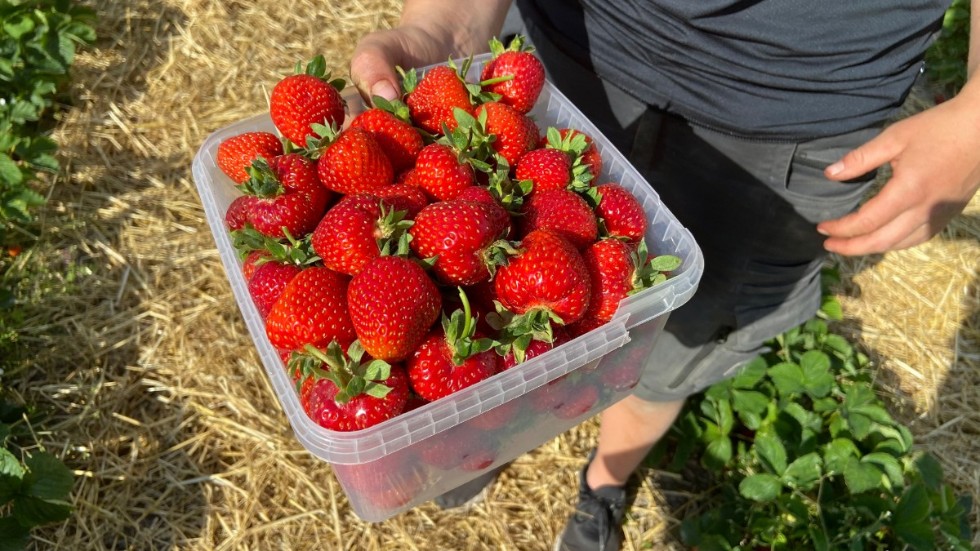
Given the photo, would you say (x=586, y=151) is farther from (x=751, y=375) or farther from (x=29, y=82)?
(x=29, y=82)

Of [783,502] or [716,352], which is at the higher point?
[716,352]

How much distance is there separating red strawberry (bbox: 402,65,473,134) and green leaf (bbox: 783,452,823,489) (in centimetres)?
113

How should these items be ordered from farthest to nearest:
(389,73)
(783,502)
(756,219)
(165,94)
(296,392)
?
1. (165,94)
2. (783,502)
3. (756,219)
4. (389,73)
5. (296,392)

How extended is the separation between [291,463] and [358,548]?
0.27 meters

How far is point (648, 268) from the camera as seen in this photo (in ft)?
3.15

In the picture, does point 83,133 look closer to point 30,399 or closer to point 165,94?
point 165,94

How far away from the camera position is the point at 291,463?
70.9 inches

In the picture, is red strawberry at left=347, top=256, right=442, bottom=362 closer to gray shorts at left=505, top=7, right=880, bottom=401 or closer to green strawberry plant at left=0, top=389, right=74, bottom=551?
gray shorts at left=505, top=7, right=880, bottom=401

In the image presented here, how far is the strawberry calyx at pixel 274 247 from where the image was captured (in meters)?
0.93

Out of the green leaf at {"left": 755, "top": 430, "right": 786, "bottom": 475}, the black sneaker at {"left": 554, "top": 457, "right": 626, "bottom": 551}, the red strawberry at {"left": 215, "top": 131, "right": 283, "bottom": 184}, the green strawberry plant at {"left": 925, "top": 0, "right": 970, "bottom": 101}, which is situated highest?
the red strawberry at {"left": 215, "top": 131, "right": 283, "bottom": 184}

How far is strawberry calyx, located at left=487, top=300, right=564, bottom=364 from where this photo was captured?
0.87 metres

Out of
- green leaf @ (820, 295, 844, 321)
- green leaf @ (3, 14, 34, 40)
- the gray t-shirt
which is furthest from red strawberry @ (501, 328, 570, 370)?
green leaf @ (3, 14, 34, 40)

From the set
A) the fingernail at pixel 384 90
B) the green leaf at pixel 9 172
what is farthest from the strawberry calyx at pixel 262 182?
the green leaf at pixel 9 172

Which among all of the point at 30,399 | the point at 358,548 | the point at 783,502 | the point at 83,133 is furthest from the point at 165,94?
the point at 783,502
